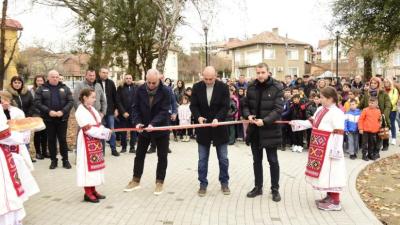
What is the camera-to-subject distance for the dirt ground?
652 centimetres

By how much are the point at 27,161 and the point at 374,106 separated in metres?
7.71

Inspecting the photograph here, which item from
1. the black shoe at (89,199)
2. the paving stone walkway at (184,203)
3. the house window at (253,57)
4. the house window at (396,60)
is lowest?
the paving stone walkway at (184,203)

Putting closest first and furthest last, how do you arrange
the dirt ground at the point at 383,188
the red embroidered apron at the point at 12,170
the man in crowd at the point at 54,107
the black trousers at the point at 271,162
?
the red embroidered apron at the point at 12,170, the dirt ground at the point at 383,188, the black trousers at the point at 271,162, the man in crowd at the point at 54,107

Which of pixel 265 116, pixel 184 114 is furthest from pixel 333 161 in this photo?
pixel 184 114

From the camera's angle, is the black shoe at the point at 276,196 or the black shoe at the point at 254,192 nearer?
the black shoe at the point at 276,196

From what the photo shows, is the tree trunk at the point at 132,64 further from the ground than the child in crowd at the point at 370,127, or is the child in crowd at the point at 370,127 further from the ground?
the tree trunk at the point at 132,64

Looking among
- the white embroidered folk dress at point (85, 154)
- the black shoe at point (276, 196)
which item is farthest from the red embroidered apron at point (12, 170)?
the black shoe at point (276, 196)

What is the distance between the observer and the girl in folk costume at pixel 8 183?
16.1ft

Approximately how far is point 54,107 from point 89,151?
314 centimetres

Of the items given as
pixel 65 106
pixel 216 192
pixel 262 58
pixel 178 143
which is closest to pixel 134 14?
pixel 178 143

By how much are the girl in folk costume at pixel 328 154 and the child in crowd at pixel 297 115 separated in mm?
5189

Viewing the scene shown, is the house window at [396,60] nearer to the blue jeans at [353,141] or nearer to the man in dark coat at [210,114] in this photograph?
the blue jeans at [353,141]

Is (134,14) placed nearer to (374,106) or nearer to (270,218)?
(374,106)

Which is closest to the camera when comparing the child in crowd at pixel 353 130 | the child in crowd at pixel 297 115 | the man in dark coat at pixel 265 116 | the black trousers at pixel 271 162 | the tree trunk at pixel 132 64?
the man in dark coat at pixel 265 116
